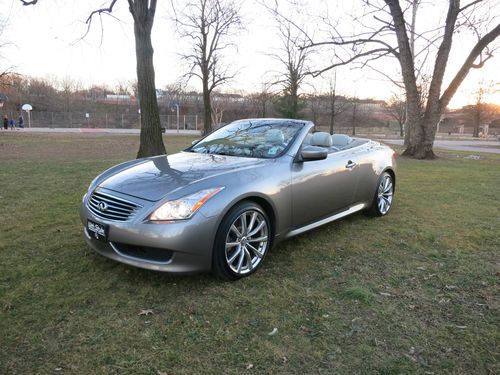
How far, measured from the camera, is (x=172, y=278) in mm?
3488

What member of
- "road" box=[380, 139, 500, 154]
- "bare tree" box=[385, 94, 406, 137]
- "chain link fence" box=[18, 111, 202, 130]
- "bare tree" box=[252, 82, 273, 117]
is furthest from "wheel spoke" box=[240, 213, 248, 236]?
"chain link fence" box=[18, 111, 202, 130]

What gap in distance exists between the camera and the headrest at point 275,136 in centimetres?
435

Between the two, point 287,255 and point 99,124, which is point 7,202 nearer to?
point 287,255

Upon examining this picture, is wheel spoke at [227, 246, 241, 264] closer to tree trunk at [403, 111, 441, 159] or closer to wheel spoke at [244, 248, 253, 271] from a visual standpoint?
wheel spoke at [244, 248, 253, 271]

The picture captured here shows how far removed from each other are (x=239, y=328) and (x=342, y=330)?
737mm

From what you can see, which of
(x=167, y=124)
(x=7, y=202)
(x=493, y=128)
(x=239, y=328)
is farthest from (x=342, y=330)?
(x=493, y=128)

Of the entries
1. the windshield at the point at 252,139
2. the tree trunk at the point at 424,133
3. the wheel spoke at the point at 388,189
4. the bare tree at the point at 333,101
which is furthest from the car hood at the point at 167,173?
the bare tree at the point at 333,101

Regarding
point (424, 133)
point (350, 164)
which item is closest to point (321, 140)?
point (350, 164)

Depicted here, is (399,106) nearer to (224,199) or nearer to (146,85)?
(146,85)

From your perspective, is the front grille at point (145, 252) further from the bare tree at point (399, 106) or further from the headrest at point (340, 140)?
the bare tree at point (399, 106)

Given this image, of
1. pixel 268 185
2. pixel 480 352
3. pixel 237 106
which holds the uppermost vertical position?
pixel 237 106

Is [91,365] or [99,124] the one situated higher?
[99,124]

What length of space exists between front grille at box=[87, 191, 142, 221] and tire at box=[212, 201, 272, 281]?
75cm

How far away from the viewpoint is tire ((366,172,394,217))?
5.59 metres
